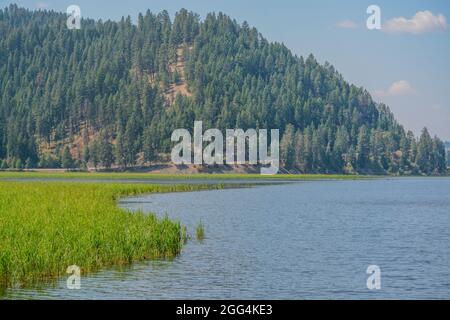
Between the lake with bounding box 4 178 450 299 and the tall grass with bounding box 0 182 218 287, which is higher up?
the tall grass with bounding box 0 182 218 287

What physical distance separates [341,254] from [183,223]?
19664 mm

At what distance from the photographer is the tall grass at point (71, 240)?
3158 cm

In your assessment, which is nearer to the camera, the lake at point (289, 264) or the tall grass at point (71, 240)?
the lake at point (289, 264)

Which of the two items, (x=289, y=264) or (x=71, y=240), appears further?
(x=289, y=264)

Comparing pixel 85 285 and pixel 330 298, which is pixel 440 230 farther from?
pixel 85 285

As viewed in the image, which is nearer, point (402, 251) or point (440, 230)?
point (402, 251)

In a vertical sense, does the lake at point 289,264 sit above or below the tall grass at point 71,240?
below

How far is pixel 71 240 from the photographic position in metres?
35.9

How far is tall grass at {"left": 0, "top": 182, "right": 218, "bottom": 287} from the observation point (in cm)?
3158

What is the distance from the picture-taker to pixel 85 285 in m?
30.9

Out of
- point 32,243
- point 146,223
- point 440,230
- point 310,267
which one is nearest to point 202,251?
point 146,223

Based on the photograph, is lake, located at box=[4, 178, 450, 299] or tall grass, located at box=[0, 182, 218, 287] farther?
tall grass, located at box=[0, 182, 218, 287]

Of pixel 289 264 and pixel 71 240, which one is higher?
pixel 71 240
